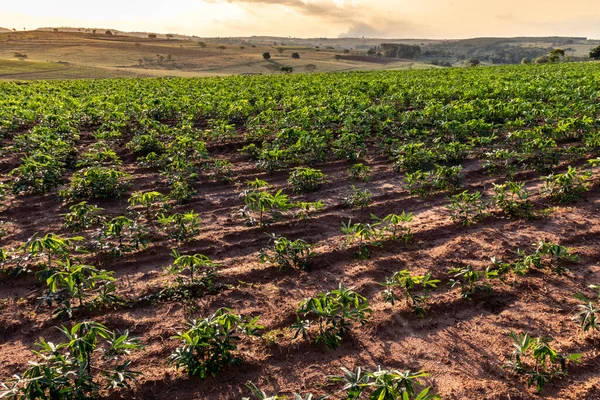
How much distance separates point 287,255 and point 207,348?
2.16m

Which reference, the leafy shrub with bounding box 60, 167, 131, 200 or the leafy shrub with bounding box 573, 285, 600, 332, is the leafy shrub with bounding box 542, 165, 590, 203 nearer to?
the leafy shrub with bounding box 573, 285, 600, 332

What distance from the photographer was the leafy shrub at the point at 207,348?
→ 12.0 feet

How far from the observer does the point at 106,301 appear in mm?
4855

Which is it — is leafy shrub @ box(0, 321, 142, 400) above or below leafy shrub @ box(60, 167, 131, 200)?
below

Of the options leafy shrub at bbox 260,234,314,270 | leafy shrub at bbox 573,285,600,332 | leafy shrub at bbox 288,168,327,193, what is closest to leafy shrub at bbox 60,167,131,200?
leafy shrub at bbox 288,168,327,193

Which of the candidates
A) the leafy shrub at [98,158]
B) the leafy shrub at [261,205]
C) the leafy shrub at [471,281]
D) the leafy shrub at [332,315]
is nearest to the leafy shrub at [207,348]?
the leafy shrub at [332,315]

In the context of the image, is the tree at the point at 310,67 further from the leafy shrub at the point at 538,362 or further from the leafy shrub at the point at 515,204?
the leafy shrub at the point at 538,362

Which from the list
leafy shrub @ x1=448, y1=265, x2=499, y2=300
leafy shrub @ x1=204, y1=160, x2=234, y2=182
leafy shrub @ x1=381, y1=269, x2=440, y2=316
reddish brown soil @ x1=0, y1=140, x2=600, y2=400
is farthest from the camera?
leafy shrub @ x1=204, y1=160, x2=234, y2=182

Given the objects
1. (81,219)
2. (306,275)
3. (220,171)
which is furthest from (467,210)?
(81,219)

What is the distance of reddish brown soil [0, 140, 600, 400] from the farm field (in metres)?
0.02

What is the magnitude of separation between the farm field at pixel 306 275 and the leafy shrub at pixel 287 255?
0.03 meters

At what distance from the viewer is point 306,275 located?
5.48 meters

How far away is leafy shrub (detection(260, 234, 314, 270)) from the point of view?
18.0 ft

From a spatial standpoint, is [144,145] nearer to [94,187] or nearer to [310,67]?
[94,187]
